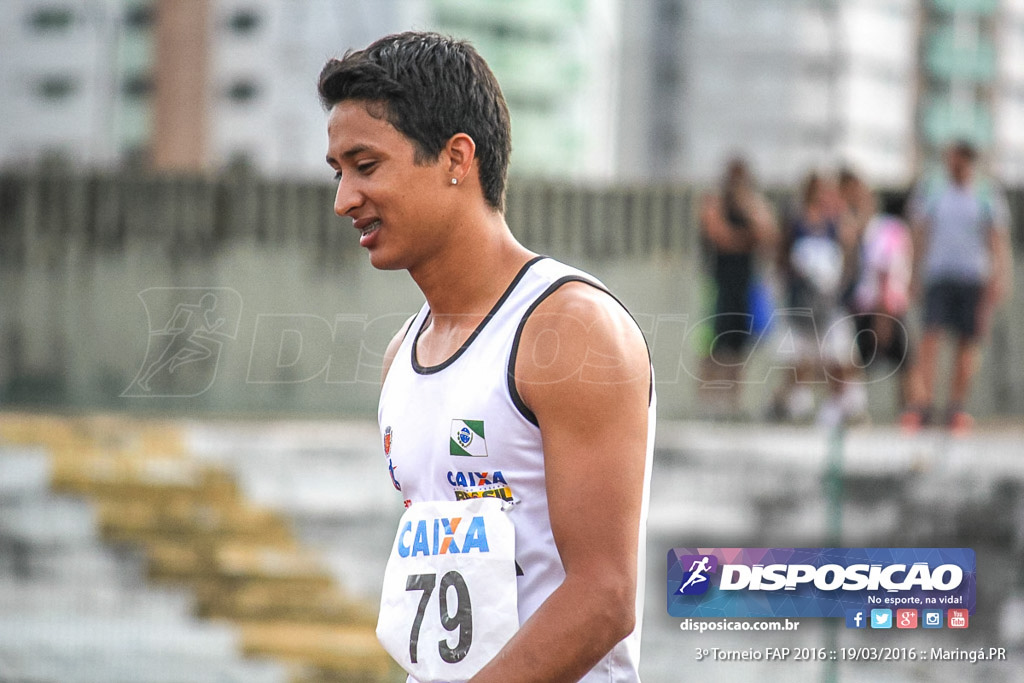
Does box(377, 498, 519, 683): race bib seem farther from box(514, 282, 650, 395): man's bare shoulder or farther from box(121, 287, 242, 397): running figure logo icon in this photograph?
box(121, 287, 242, 397): running figure logo icon

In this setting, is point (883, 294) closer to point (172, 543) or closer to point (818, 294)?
point (818, 294)

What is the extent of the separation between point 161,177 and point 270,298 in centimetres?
148

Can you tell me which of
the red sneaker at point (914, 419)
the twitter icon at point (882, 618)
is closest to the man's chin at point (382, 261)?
the twitter icon at point (882, 618)

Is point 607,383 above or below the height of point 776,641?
above

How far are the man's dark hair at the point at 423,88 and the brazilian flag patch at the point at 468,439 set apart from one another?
0.43 m

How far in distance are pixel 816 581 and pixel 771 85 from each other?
212 feet

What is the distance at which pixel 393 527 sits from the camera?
5914 mm

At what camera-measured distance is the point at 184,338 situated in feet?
14.2

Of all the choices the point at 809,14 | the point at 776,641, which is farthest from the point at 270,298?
the point at 809,14

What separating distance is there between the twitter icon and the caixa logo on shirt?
2.36m

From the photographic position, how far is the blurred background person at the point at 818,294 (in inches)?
300

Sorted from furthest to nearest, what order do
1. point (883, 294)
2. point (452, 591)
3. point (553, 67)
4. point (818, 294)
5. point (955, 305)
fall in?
point (553, 67) < point (818, 294) < point (883, 294) < point (955, 305) < point (452, 591)

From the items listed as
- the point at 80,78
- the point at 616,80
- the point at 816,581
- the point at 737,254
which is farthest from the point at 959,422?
the point at 616,80

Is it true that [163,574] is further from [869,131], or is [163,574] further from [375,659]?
[869,131]
